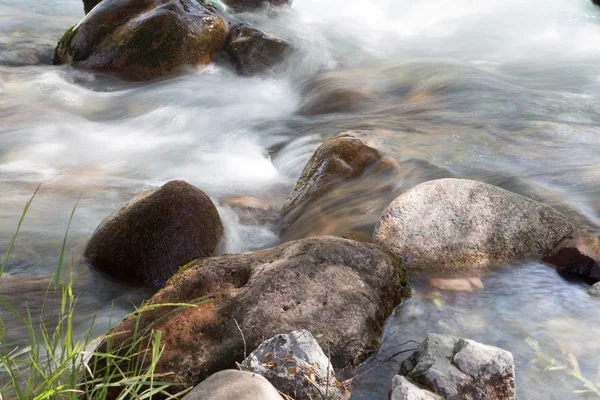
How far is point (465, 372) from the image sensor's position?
2678 millimetres

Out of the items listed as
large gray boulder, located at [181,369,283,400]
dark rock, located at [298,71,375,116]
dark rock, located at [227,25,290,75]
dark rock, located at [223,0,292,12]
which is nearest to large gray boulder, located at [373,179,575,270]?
large gray boulder, located at [181,369,283,400]

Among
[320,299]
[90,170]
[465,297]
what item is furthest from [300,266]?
[90,170]

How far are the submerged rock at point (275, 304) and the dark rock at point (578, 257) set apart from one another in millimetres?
1201

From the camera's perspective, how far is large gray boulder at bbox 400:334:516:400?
104 inches

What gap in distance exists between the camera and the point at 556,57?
1177 cm

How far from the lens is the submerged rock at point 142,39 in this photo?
10805mm

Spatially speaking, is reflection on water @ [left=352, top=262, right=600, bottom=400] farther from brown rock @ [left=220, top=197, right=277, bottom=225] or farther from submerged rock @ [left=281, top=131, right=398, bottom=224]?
brown rock @ [left=220, top=197, right=277, bottom=225]

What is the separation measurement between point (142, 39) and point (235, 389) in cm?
962

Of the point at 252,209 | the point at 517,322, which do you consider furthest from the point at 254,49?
the point at 517,322

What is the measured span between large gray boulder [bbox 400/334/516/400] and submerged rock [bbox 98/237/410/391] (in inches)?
17.4

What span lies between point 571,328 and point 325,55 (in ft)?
31.6

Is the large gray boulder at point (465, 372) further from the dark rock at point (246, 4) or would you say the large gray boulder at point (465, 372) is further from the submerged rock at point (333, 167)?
the dark rock at point (246, 4)

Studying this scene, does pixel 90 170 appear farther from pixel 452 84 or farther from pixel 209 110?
pixel 452 84

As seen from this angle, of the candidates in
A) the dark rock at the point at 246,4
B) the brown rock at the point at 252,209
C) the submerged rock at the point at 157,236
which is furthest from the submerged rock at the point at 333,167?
the dark rock at the point at 246,4
